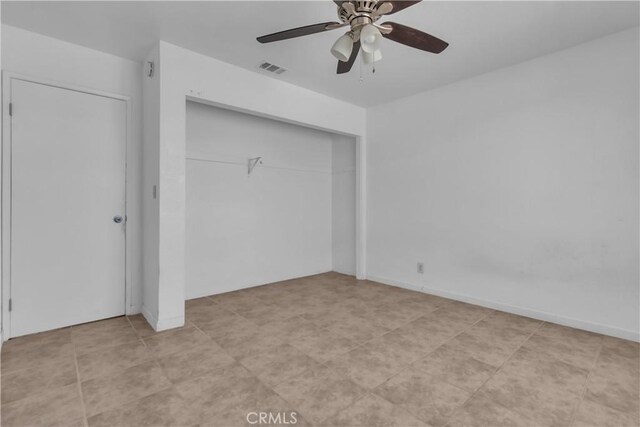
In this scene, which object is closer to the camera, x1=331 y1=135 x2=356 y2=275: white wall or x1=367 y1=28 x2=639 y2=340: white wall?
x1=367 y1=28 x2=639 y2=340: white wall

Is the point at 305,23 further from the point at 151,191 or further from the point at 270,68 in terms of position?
the point at 151,191

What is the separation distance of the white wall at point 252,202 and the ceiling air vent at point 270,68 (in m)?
0.96

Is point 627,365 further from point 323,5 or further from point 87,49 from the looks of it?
point 87,49

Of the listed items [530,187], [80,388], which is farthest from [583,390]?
[80,388]

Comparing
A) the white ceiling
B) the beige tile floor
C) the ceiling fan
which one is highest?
the white ceiling

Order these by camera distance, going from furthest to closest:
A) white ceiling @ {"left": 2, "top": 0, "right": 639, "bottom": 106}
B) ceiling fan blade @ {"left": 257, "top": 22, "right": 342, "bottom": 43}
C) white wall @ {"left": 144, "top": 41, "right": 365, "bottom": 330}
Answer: white wall @ {"left": 144, "top": 41, "right": 365, "bottom": 330} → white ceiling @ {"left": 2, "top": 0, "right": 639, "bottom": 106} → ceiling fan blade @ {"left": 257, "top": 22, "right": 342, "bottom": 43}

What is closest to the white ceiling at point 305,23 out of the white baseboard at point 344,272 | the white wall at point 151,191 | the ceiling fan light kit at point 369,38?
the white wall at point 151,191

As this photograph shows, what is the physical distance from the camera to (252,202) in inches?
173

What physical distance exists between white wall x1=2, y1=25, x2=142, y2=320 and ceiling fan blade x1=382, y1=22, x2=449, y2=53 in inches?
105

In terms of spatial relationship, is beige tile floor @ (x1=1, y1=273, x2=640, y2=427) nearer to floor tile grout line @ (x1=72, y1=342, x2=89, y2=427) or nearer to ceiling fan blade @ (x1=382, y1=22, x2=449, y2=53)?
floor tile grout line @ (x1=72, y1=342, x2=89, y2=427)

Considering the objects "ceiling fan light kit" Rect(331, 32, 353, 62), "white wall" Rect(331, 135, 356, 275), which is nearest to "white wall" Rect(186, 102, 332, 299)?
"white wall" Rect(331, 135, 356, 275)

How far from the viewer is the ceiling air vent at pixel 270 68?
3.34m

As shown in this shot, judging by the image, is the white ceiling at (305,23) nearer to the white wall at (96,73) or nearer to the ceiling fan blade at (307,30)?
the white wall at (96,73)

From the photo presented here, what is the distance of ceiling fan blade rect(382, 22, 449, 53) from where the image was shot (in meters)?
2.05
